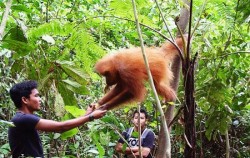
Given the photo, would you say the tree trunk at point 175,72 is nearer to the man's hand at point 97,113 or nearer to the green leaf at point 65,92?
the man's hand at point 97,113

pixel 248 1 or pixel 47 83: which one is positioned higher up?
pixel 248 1

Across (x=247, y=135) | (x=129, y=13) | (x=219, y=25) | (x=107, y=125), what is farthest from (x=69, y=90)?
(x=247, y=135)

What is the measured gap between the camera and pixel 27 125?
90.3 inches

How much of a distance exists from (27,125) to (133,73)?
0.77 m

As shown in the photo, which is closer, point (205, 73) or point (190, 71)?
point (190, 71)

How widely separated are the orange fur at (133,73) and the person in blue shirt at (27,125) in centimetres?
19

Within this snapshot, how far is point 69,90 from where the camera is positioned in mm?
1892

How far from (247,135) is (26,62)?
4391mm

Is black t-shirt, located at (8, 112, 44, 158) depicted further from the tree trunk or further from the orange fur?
the tree trunk

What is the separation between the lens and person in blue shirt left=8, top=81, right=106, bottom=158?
2.21 metres

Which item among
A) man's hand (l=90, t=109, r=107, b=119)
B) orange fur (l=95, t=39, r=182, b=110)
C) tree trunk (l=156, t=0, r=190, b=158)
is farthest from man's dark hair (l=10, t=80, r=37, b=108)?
tree trunk (l=156, t=0, r=190, b=158)

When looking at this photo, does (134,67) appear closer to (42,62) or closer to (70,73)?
(70,73)

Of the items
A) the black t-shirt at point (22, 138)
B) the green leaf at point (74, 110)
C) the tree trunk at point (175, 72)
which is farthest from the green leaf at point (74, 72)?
the black t-shirt at point (22, 138)

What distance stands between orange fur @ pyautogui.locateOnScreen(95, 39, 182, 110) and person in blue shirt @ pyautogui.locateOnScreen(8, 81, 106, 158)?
192 millimetres
